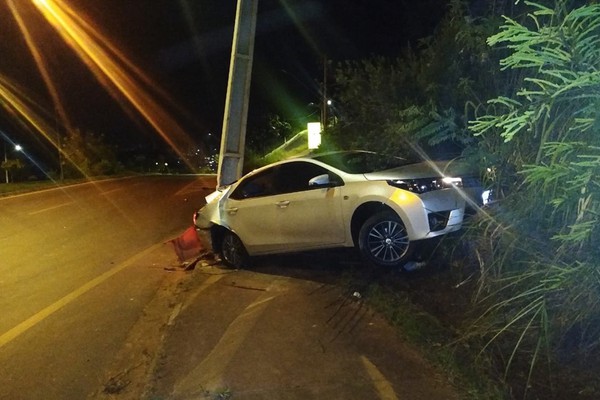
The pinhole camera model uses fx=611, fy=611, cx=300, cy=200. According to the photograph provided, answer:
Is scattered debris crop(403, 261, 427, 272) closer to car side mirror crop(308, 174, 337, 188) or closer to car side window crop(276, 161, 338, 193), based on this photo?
car side mirror crop(308, 174, 337, 188)

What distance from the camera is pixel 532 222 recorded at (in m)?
5.09

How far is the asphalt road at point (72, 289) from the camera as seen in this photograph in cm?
560

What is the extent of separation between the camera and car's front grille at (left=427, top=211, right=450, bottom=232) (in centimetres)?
676

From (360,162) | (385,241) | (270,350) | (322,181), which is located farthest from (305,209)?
(270,350)

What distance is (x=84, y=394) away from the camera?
16.6 ft

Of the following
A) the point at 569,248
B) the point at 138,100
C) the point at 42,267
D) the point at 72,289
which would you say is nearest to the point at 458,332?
the point at 569,248

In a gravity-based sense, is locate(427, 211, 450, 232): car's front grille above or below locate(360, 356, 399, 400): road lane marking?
above

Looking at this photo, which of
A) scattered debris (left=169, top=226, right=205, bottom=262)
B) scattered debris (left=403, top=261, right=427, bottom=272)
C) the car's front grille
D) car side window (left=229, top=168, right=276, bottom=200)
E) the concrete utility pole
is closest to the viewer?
the car's front grille

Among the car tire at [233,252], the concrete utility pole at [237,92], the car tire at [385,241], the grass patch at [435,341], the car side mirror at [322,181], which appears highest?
the concrete utility pole at [237,92]

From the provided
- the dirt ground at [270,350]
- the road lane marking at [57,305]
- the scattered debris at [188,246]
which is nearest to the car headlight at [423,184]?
the dirt ground at [270,350]

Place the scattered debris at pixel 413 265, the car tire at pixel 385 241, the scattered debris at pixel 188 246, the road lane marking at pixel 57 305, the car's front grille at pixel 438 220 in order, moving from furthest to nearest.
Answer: the scattered debris at pixel 188 246, the scattered debris at pixel 413 265, the car tire at pixel 385 241, the car's front grille at pixel 438 220, the road lane marking at pixel 57 305

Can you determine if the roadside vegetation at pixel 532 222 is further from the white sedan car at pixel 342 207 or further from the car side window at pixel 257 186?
the car side window at pixel 257 186

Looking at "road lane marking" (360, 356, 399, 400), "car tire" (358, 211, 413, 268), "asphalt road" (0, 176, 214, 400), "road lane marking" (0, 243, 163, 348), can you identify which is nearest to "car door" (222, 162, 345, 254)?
"car tire" (358, 211, 413, 268)

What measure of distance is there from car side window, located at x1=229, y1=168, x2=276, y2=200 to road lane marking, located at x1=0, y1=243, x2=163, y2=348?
2.37 meters
